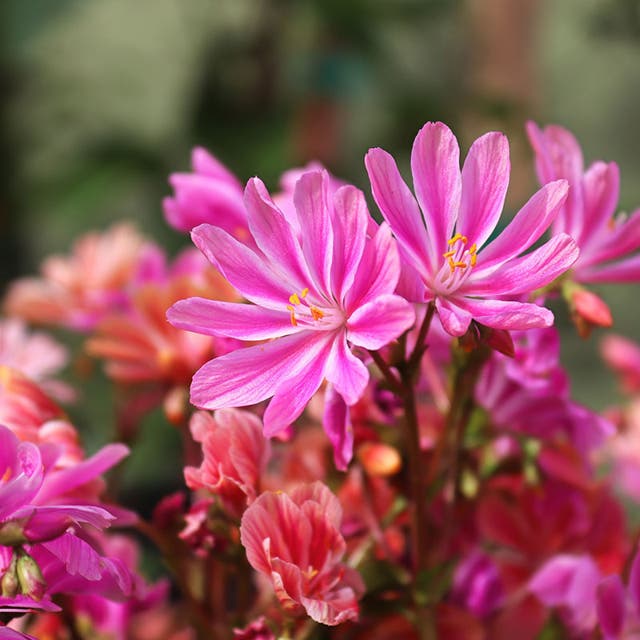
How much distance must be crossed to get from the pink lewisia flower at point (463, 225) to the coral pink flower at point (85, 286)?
291 millimetres

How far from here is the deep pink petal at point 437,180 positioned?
310mm

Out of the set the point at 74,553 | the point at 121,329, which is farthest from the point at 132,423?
the point at 74,553

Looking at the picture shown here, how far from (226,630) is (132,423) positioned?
0.38 ft

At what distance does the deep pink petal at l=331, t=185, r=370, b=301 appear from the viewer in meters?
0.29

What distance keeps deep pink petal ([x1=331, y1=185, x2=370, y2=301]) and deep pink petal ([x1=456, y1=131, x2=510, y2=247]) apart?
0.14ft

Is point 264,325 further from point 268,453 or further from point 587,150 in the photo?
point 587,150

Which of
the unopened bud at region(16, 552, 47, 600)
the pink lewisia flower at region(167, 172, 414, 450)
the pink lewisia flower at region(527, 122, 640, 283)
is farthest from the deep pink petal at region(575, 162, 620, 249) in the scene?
the unopened bud at region(16, 552, 47, 600)

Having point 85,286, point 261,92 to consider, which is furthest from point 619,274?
point 261,92

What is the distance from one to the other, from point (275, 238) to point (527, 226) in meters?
0.08

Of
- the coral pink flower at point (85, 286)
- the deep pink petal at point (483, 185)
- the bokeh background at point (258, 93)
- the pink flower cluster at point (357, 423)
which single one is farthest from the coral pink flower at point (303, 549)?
the bokeh background at point (258, 93)

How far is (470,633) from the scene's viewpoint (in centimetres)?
41

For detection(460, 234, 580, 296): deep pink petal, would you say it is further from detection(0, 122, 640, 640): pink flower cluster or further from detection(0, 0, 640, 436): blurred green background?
detection(0, 0, 640, 436): blurred green background

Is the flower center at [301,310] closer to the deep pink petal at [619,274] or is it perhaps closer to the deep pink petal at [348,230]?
the deep pink petal at [348,230]

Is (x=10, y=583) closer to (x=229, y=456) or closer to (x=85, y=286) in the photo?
(x=229, y=456)
